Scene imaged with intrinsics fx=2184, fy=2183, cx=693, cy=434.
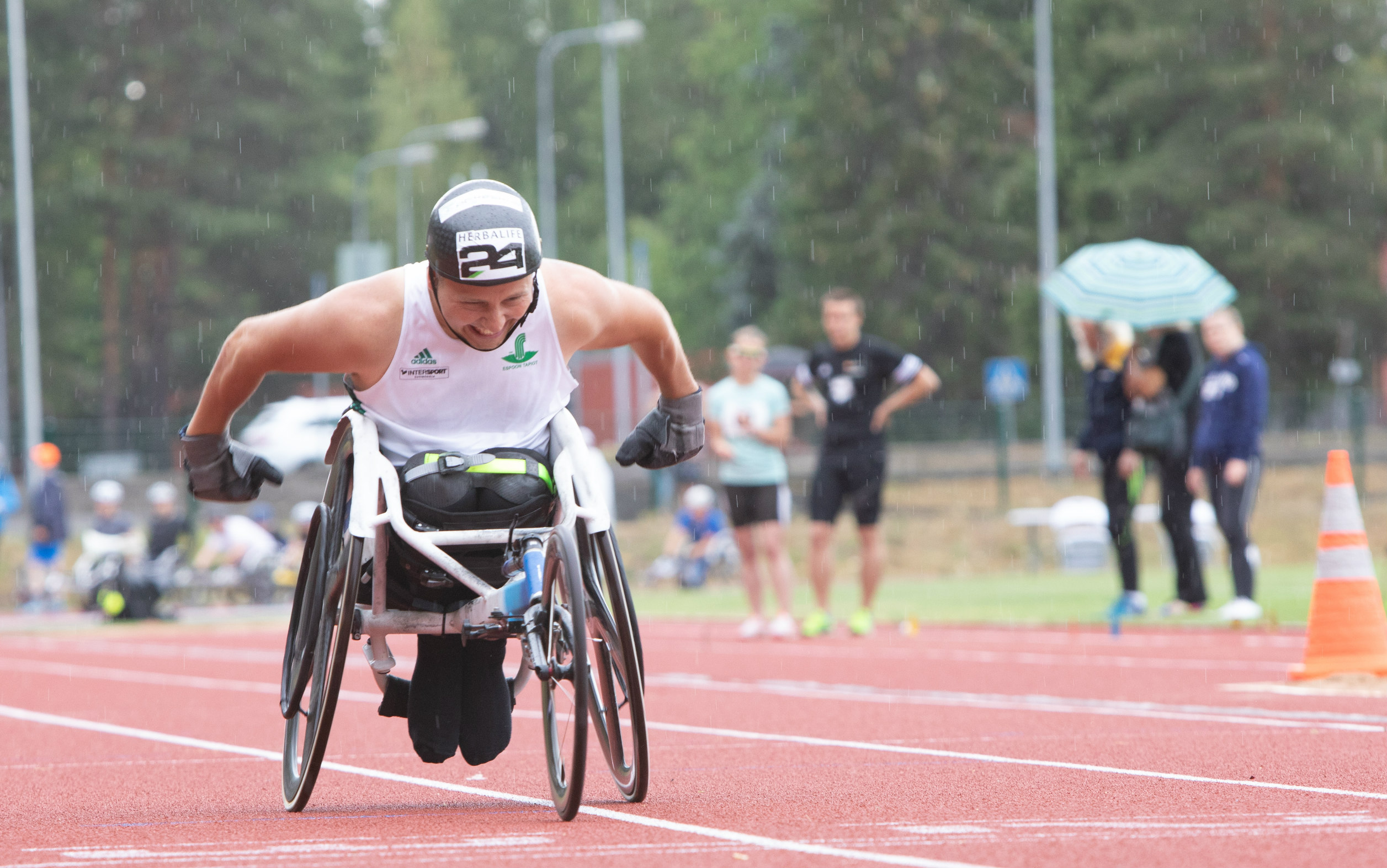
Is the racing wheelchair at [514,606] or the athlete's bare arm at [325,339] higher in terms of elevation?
the athlete's bare arm at [325,339]

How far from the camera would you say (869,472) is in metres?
14.8

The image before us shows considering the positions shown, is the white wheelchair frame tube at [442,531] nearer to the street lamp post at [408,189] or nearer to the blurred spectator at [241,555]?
the blurred spectator at [241,555]

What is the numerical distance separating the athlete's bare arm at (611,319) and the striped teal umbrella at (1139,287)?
1001 centimetres

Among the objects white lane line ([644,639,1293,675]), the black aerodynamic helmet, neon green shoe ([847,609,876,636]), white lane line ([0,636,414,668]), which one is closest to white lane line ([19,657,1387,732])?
white lane line ([0,636,414,668])

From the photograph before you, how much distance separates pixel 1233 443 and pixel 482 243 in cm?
977

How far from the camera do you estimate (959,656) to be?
12.9 m

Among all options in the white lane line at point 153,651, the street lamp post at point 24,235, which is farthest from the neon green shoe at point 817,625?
the street lamp post at point 24,235

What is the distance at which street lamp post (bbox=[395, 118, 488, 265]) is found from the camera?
61219 mm

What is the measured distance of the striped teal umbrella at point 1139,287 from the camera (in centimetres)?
1603

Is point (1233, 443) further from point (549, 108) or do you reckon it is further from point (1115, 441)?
point (549, 108)

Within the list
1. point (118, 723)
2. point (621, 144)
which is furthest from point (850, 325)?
point (621, 144)

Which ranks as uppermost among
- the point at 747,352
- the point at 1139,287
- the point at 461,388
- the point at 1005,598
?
the point at 1139,287

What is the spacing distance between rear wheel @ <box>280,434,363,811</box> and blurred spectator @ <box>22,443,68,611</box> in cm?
2042

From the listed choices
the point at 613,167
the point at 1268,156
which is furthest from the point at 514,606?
the point at 1268,156
